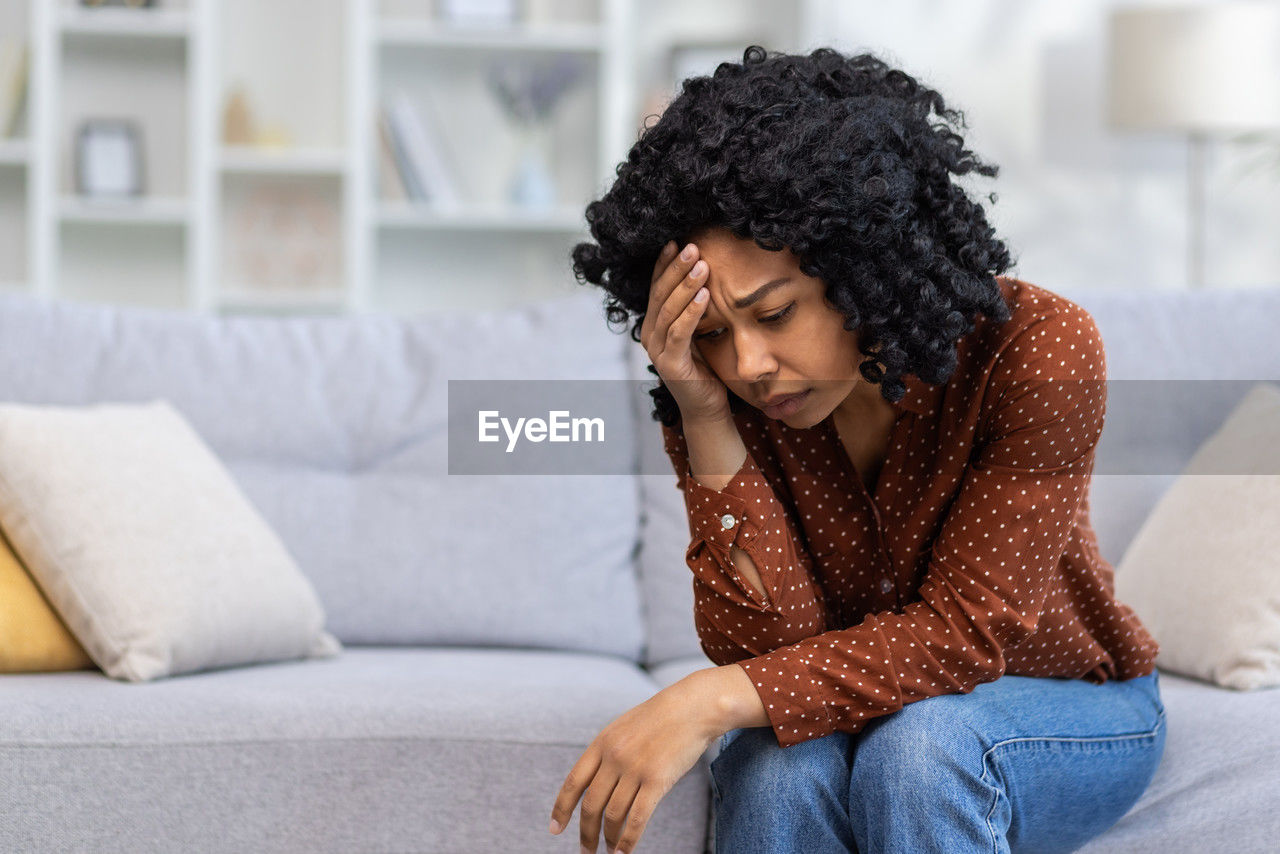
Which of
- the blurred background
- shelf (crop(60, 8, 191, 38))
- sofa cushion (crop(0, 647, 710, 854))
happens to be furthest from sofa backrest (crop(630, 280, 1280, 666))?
shelf (crop(60, 8, 191, 38))

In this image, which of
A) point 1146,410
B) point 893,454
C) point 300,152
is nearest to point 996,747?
point 893,454

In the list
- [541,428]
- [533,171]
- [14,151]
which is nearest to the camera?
[541,428]

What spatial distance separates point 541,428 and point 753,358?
0.82 metres

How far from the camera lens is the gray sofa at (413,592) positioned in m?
1.21

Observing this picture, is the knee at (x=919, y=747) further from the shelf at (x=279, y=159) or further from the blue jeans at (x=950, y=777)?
the shelf at (x=279, y=159)

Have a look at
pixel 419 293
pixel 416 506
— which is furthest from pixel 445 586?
pixel 419 293

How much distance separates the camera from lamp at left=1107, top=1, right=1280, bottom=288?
9.63 ft

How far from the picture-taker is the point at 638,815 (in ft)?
3.16

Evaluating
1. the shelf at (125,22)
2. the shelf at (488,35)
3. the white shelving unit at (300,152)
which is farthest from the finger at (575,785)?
the shelf at (125,22)

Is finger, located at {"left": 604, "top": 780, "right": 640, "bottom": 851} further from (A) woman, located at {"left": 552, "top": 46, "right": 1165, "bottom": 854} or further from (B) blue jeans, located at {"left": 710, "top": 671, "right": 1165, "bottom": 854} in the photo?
(B) blue jeans, located at {"left": 710, "top": 671, "right": 1165, "bottom": 854}

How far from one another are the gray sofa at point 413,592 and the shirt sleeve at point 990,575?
288mm

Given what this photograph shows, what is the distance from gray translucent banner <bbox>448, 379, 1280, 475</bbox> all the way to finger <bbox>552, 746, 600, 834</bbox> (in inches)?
29.9

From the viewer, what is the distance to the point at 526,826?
1.24 m

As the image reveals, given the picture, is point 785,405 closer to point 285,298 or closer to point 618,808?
point 618,808
